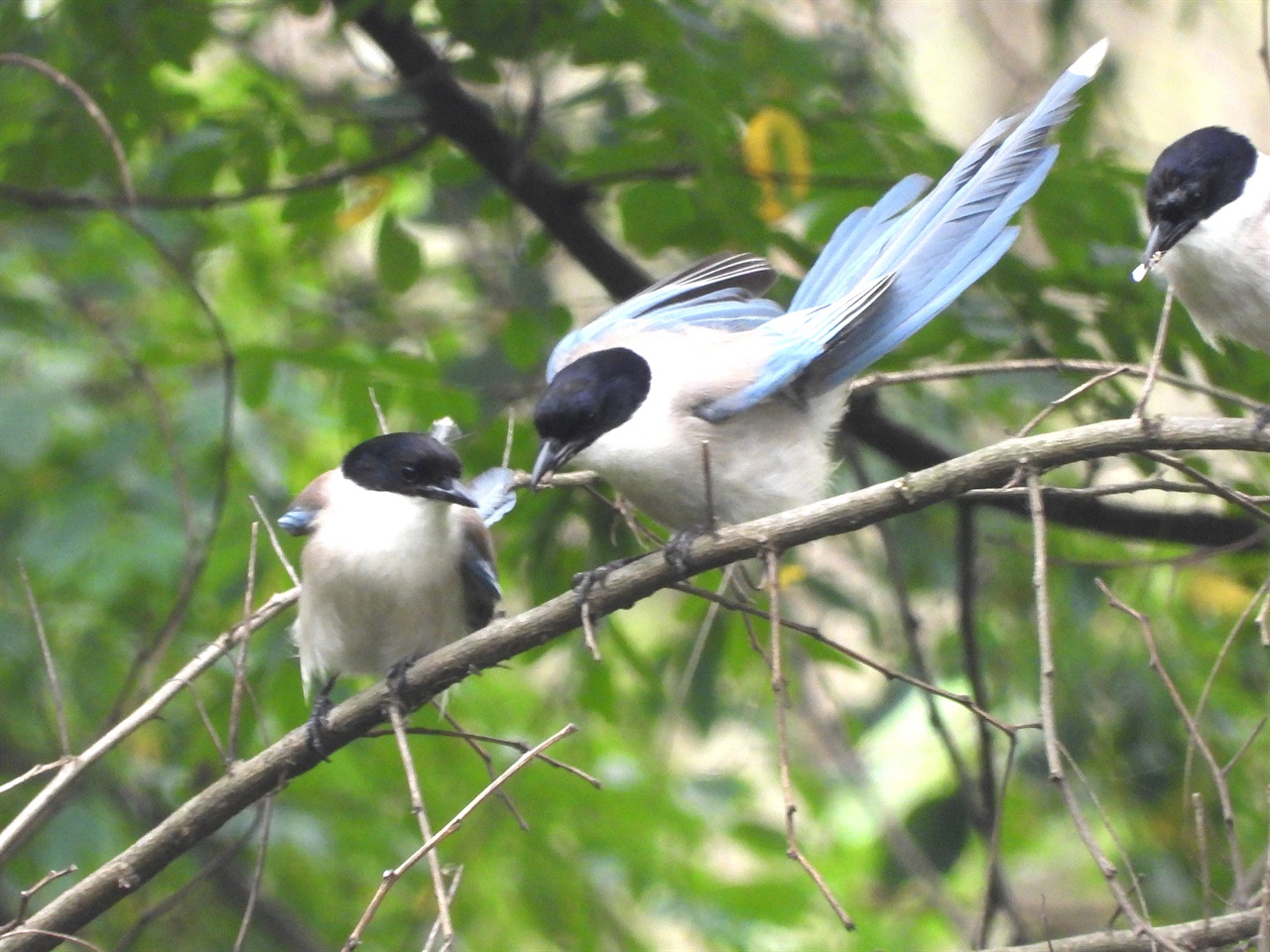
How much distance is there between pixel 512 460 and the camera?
3955 millimetres

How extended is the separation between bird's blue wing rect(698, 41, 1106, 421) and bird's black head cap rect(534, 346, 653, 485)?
146mm

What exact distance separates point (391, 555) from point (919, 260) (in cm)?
127

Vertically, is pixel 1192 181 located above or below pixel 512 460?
above

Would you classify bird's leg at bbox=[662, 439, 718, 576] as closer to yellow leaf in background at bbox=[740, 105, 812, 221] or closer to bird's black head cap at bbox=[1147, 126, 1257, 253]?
bird's black head cap at bbox=[1147, 126, 1257, 253]

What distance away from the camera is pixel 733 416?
2.67 m

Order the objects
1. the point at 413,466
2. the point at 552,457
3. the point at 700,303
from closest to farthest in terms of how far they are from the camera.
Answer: the point at 552,457 < the point at 413,466 < the point at 700,303

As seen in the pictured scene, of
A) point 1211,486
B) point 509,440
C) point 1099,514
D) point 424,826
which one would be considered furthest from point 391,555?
point 1099,514

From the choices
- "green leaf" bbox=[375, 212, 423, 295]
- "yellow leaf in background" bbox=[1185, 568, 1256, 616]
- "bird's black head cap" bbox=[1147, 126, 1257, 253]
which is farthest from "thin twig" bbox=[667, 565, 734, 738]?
"yellow leaf in background" bbox=[1185, 568, 1256, 616]

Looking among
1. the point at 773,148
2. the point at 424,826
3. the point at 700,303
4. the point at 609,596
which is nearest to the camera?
the point at 424,826

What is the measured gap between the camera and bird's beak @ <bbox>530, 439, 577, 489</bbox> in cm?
271

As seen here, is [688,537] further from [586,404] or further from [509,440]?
[509,440]

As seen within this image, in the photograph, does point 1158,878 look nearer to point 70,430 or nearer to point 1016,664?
point 1016,664

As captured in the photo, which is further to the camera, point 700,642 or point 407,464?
point 407,464

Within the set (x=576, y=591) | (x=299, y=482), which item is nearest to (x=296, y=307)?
(x=299, y=482)
